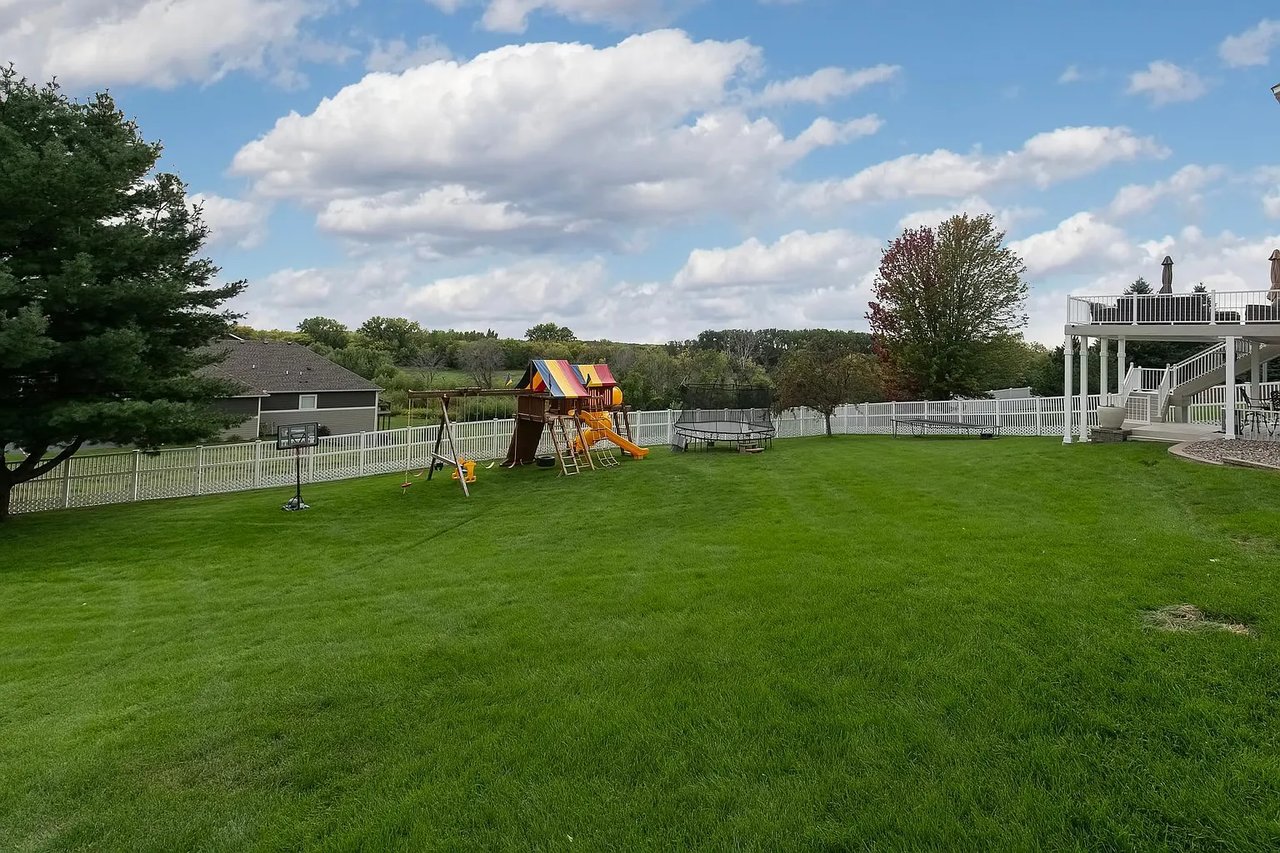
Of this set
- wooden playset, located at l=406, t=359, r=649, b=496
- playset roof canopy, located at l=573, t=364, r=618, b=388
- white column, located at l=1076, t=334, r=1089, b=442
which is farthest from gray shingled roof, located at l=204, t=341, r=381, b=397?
white column, located at l=1076, t=334, r=1089, b=442

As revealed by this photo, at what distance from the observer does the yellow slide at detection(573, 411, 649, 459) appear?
59.3ft

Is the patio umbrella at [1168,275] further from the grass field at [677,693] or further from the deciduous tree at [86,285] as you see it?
the deciduous tree at [86,285]

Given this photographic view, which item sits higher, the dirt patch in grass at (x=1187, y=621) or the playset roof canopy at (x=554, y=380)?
the playset roof canopy at (x=554, y=380)

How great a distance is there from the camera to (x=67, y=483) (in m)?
13.6

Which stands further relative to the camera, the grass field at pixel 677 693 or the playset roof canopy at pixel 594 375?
the playset roof canopy at pixel 594 375

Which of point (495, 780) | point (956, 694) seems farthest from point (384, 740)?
point (956, 694)

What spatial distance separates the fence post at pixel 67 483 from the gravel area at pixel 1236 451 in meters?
20.7

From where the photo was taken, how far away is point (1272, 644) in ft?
13.7

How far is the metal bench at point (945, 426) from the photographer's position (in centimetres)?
2292

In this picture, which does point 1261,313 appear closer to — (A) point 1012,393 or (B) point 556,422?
(B) point 556,422

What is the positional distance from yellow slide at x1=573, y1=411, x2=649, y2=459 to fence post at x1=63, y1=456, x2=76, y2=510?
10.3 meters

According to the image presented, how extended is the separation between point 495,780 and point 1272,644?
14.9 ft

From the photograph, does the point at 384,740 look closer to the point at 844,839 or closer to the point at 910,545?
the point at 844,839

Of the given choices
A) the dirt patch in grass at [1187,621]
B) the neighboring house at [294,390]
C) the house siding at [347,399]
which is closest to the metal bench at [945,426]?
the dirt patch in grass at [1187,621]
